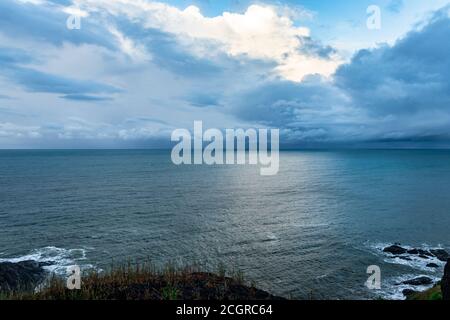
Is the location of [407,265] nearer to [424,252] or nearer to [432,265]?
[432,265]

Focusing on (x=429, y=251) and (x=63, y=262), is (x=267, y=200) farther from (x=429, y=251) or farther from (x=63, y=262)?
(x=63, y=262)

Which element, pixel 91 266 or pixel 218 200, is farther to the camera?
pixel 218 200

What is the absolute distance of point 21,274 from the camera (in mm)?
A: 35656

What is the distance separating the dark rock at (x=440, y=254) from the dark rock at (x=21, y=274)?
5274 cm

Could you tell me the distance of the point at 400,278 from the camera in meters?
39.2

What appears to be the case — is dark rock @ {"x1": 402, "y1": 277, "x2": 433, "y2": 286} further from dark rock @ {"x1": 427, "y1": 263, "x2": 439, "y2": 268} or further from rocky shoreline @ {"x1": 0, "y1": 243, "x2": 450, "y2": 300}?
dark rock @ {"x1": 427, "y1": 263, "x2": 439, "y2": 268}

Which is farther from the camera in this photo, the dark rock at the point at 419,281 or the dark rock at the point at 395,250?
the dark rock at the point at 395,250

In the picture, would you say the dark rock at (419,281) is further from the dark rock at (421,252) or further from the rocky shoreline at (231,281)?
the dark rock at (421,252)

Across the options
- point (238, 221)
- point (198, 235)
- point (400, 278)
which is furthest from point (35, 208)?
point (400, 278)

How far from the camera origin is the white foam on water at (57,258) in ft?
129

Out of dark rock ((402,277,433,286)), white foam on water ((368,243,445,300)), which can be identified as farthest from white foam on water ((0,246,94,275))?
dark rock ((402,277,433,286))

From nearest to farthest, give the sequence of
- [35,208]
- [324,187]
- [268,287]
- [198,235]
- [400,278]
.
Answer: [268,287]
[400,278]
[198,235]
[35,208]
[324,187]

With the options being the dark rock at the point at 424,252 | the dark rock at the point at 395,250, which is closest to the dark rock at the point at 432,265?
the dark rock at the point at 424,252

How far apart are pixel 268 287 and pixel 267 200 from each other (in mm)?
51277
